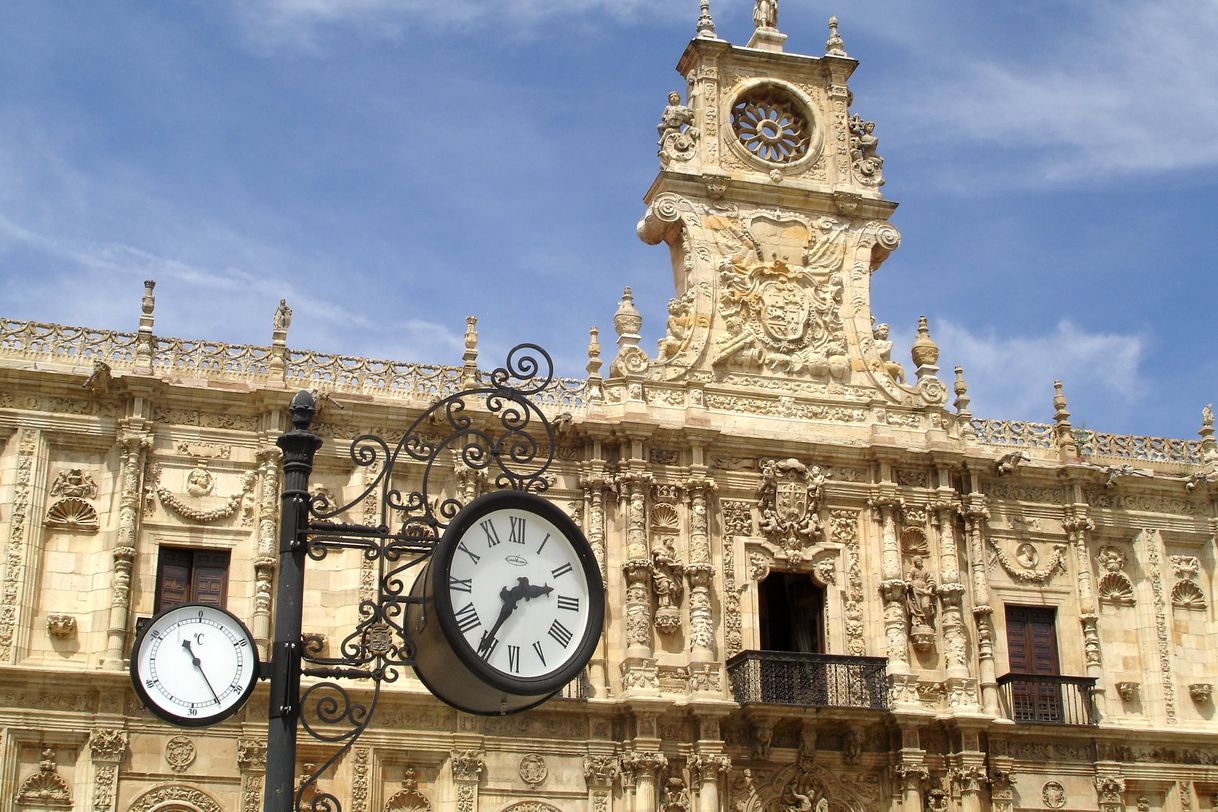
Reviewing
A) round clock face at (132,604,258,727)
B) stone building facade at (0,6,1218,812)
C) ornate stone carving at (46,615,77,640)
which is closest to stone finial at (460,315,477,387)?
stone building facade at (0,6,1218,812)

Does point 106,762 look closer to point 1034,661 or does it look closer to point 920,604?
point 920,604

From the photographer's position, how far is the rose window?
2288 centimetres

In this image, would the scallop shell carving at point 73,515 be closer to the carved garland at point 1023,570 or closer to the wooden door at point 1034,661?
the carved garland at point 1023,570

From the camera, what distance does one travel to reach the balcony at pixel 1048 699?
20766 millimetres

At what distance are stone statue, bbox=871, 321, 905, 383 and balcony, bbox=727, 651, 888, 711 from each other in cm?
430

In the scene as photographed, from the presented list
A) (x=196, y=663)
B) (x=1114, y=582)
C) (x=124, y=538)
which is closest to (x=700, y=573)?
(x=1114, y=582)

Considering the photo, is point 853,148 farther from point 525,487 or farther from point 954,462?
point 525,487

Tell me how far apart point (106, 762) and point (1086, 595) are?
508 inches

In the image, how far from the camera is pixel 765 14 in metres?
23.5

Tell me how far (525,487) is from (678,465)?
15.7m

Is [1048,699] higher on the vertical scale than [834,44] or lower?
lower

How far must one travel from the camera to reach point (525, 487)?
4.84m

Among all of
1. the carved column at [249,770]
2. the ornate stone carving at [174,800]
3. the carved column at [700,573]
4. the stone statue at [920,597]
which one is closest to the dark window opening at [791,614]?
the stone statue at [920,597]

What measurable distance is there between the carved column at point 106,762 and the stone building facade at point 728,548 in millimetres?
41
